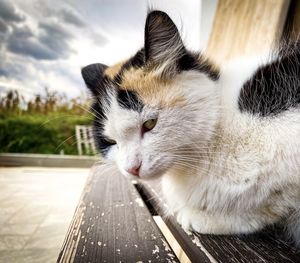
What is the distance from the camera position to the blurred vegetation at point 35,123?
178cm

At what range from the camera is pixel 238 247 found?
393 millimetres

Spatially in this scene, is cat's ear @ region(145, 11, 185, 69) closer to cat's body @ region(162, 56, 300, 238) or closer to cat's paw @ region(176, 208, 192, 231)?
cat's body @ region(162, 56, 300, 238)

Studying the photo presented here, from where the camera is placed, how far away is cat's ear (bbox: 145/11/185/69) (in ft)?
1.82

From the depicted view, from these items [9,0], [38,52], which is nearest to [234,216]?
[9,0]

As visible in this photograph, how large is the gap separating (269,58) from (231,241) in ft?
1.24

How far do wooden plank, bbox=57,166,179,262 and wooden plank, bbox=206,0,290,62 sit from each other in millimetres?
1043

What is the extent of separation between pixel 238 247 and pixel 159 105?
0.31 meters

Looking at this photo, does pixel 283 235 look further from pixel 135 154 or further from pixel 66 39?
pixel 66 39

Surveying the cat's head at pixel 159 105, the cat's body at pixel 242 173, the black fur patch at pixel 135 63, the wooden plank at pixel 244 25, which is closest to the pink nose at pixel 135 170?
the cat's head at pixel 159 105

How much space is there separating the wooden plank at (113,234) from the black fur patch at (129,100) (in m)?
0.22

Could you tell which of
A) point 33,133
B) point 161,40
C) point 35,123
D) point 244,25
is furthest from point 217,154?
point 33,133

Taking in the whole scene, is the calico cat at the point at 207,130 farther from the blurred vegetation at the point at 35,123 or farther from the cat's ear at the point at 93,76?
the blurred vegetation at the point at 35,123

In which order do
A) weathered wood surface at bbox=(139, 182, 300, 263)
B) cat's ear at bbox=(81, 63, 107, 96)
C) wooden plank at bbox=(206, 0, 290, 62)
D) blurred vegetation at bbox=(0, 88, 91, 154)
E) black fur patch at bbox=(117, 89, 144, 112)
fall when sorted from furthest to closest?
blurred vegetation at bbox=(0, 88, 91, 154), wooden plank at bbox=(206, 0, 290, 62), cat's ear at bbox=(81, 63, 107, 96), black fur patch at bbox=(117, 89, 144, 112), weathered wood surface at bbox=(139, 182, 300, 263)

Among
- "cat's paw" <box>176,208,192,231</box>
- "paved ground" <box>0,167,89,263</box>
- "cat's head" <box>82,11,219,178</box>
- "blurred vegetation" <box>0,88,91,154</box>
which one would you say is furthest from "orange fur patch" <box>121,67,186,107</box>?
"blurred vegetation" <box>0,88,91,154</box>
